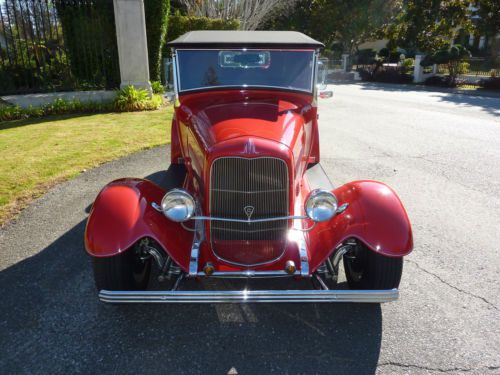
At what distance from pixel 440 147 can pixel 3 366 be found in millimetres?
7749

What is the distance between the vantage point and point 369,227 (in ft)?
8.87

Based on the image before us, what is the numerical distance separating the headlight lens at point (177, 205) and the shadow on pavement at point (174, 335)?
787mm

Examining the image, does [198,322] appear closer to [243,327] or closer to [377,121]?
[243,327]

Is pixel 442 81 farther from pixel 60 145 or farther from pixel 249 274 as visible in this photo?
pixel 249 274

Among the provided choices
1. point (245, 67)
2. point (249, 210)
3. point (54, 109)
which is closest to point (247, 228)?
point (249, 210)

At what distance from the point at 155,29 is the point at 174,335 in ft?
38.9

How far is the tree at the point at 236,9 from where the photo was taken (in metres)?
20.3

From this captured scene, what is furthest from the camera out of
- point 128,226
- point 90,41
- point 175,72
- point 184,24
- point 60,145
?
point 184,24

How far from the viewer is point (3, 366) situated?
2.41m

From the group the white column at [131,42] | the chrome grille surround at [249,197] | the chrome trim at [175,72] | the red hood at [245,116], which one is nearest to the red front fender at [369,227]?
the chrome grille surround at [249,197]

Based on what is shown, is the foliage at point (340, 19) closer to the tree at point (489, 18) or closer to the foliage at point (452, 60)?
the foliage at point (452, 60)

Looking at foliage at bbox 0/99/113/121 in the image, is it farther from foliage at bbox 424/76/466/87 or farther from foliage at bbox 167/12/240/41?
foliage at bbox 424/76/466/87

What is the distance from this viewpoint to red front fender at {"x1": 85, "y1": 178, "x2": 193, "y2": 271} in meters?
2.61

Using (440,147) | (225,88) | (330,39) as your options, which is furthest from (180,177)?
(330,39)
